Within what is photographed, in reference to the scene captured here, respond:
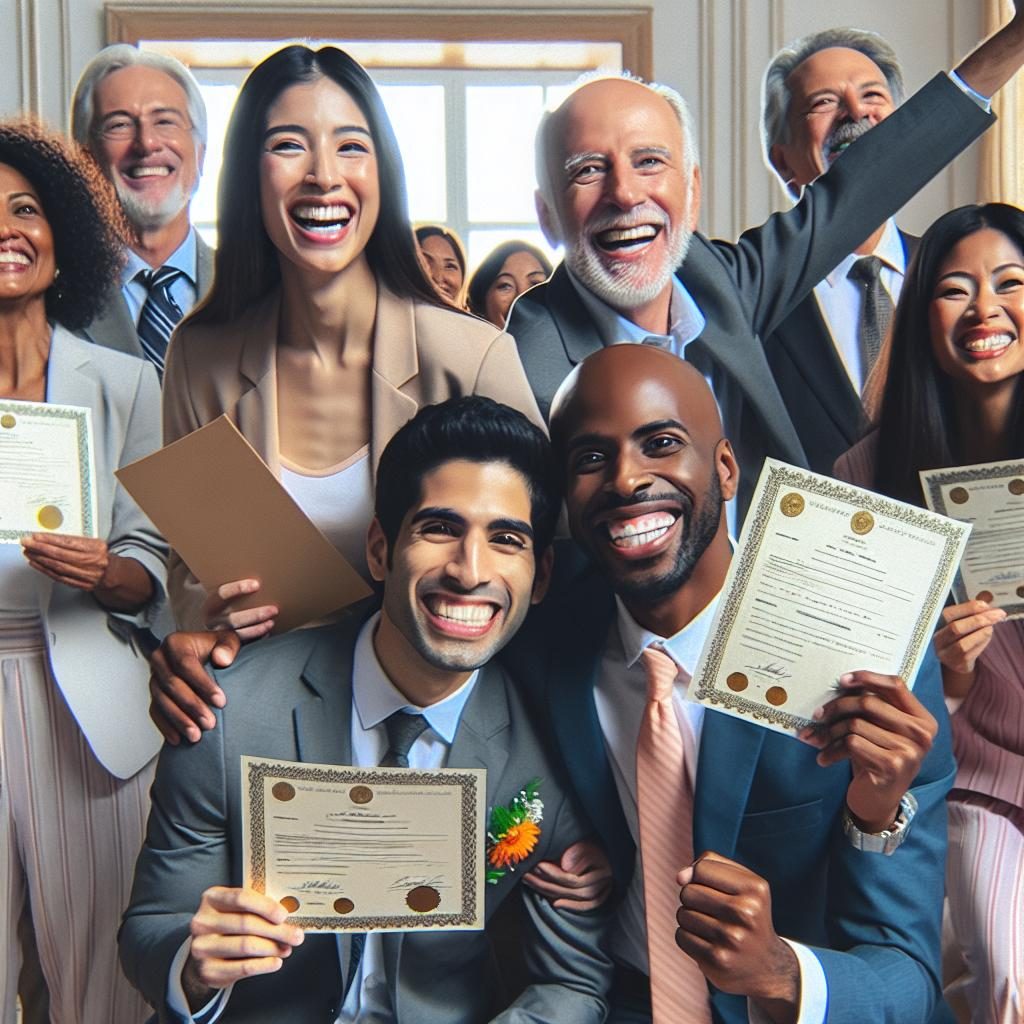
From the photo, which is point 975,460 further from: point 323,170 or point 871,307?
point 323,170

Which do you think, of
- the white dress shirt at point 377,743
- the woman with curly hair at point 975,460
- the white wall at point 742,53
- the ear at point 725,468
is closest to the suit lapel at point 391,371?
the white dress shirt at point 377,743

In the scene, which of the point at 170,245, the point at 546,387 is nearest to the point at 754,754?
the point at 546,387

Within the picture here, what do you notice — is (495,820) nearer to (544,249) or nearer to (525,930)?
(525,930)

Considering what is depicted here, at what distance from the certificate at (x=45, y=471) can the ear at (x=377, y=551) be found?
0.67 m

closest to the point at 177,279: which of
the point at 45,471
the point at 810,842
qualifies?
the point at 45,471

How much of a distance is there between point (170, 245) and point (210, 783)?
1.76 meters

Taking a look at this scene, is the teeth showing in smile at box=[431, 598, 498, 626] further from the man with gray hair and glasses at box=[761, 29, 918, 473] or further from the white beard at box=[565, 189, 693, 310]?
the man with gray hair and glasses at box=[761, 29, 918, 473]

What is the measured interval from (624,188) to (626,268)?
15 cm

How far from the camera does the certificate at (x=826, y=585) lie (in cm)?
199

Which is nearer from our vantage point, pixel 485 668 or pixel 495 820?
pixel 495 820

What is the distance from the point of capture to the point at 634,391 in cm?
219

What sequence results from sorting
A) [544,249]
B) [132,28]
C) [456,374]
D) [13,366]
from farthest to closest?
[544,249], [132,28], [13,366], [456,374]

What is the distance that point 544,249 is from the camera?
698cm

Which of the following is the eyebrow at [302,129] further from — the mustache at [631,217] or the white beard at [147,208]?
the white beard at [147,208]
